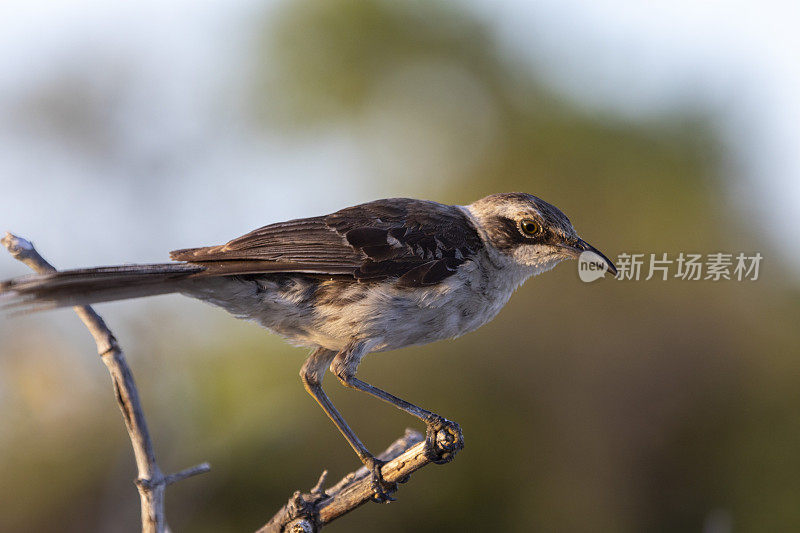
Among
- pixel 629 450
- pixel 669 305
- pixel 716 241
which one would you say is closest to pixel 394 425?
pixel 629 450

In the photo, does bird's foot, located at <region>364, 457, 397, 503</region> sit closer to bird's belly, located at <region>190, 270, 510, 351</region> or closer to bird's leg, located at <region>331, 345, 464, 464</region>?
bird's leg, located at <region>331, 345, 464, 464</region>

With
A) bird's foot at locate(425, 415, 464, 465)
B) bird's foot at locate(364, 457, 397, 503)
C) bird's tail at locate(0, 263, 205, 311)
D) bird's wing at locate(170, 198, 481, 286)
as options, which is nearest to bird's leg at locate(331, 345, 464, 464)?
bird's foot at locate(425, 415, 464, 465)

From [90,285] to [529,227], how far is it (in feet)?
9.89

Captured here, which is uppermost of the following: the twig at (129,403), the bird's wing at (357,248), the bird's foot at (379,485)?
the bird's wing at (357,248)

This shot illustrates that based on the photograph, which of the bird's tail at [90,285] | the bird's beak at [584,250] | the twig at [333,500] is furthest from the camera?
the bird's beak at [584,250]

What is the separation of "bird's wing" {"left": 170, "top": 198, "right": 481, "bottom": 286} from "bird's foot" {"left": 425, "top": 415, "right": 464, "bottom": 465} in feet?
3.14

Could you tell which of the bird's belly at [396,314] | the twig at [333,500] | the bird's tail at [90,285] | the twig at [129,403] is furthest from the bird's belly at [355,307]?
the twig at [129,403]

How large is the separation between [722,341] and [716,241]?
2221 mm

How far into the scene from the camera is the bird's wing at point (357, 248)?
14.3 ft

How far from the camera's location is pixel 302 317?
15.3 ft

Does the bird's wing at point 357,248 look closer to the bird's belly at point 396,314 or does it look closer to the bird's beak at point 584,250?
the bird's belly at point 396,314

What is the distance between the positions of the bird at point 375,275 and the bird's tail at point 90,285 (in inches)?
1.0

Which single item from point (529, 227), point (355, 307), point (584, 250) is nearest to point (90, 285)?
point (355, 307)

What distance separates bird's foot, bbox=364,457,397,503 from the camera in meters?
4.40
